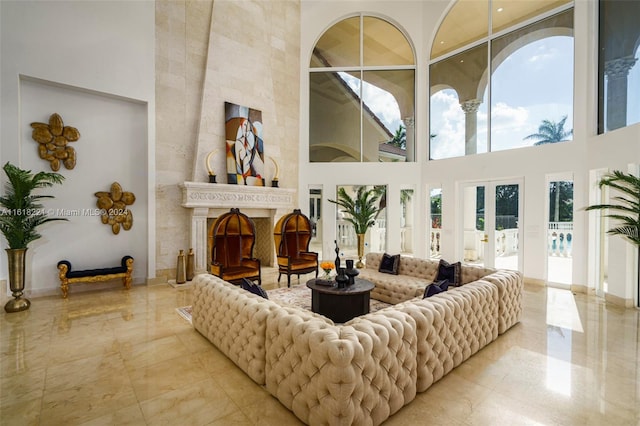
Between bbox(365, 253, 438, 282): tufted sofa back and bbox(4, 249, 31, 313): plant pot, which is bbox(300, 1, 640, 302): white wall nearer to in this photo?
bbox(365, 253, 438, 282): tufted sofa back

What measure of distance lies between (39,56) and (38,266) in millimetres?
3655

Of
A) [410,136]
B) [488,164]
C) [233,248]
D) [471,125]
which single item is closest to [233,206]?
[233,248]

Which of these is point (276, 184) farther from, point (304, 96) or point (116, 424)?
point (116, 424)

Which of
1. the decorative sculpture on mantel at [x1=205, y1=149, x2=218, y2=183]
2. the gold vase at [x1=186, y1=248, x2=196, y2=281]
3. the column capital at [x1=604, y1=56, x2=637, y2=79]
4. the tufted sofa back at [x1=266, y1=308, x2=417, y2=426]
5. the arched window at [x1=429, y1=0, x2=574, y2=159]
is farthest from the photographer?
the decorative sculpture on mantel at [x1=205, y1=149, x2=218, y2=183]

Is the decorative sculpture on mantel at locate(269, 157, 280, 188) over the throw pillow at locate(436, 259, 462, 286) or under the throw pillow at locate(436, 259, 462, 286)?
over

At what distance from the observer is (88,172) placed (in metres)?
5.73

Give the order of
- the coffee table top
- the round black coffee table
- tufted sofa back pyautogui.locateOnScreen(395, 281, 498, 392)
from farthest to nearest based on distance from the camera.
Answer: the round black coffee table
the coffee table top
tufted sofa back pyautogui.locateOnScreen(395, 281, 498, 392)

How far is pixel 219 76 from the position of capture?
23.2ft

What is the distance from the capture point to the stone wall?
642cm

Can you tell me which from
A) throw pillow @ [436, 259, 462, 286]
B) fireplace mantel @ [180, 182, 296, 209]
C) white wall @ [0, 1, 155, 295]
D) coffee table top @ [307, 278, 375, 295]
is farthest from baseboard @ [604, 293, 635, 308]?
white wall @ [0, 1, 155, 295]

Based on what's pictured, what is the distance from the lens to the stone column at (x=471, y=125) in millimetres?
7488

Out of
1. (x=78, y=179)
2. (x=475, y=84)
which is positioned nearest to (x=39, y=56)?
(x=78, y=179)

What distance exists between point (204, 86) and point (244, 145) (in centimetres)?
156

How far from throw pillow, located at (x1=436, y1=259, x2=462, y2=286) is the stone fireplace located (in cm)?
438
